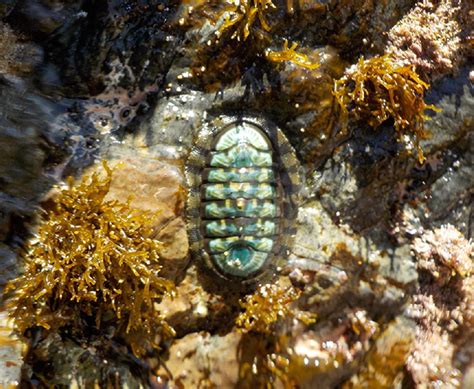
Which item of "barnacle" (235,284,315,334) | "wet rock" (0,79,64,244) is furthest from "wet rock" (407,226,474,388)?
"wet rock" (0,79,64,244)

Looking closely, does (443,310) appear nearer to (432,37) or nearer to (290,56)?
(432,37)

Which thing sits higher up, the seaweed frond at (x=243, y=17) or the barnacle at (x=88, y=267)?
the seaweed frond at (x=243, y=17)

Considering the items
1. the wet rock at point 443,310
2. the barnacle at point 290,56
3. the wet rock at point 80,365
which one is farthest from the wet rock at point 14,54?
the wet rock at point 443,310

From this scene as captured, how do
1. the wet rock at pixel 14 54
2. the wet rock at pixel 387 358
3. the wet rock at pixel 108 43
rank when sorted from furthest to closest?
the wet rock at pixel 387 358, the wet rock at pixel 108 43, the wet rock at pixel 14 54

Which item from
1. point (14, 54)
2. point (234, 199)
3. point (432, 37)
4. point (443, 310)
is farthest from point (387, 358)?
point (14, 54)

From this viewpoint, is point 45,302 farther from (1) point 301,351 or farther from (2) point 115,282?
(1) point 301,351

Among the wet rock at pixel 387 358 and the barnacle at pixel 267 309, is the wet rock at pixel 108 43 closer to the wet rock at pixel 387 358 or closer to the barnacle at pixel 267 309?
the barnacle at pixel 267 309

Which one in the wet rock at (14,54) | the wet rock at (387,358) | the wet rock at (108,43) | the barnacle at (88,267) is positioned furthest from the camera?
the wet rock at (387,358)

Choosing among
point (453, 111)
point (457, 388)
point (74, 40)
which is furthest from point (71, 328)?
point (453, 111)
